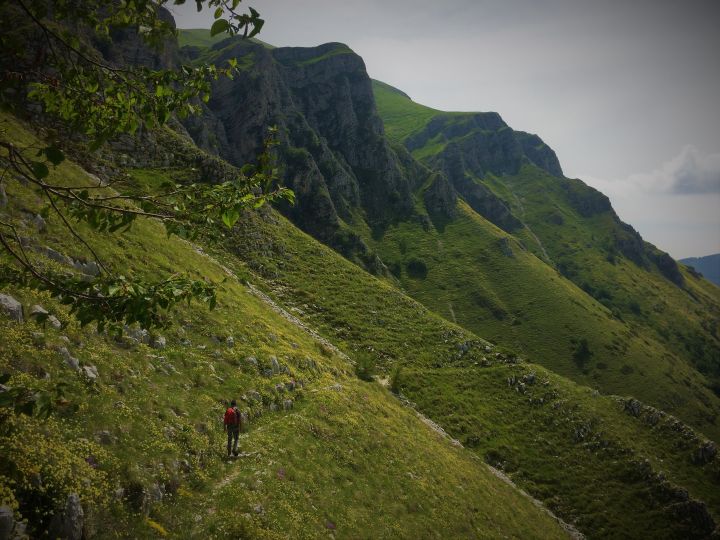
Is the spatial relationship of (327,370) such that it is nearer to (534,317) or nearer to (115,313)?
(115,313)

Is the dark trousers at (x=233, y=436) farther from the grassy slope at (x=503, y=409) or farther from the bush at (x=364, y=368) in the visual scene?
the grassy slope at (x=503, y=409)

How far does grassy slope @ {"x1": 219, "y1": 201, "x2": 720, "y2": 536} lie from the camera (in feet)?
168

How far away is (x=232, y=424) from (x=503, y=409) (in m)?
52.3

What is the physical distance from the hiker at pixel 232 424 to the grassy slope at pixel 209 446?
0.67m

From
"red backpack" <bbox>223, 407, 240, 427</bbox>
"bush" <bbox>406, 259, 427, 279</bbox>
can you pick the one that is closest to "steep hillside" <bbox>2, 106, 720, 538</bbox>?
"red backpack" <bbox>223, 407, 240, 427</bbox>

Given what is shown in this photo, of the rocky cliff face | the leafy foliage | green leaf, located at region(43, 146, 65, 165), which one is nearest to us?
green leaf, located at region(43, 146, 65, 165)

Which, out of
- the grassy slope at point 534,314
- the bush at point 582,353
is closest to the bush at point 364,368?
the grassy slope at point 534,314

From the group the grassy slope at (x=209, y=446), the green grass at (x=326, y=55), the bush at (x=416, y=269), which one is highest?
the green grass at (x=326, y=55)

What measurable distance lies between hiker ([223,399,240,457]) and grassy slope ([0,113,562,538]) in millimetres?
673

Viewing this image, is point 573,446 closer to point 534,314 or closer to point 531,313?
point 534,314

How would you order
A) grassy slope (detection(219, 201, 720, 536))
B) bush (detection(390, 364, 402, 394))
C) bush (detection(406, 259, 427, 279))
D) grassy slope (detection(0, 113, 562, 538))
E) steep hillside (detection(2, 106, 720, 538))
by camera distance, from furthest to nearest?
bush (detection(406, 259, 427, 279)) → bush (detection(390, 364, 402, 394)) → grassy slope (detection(219, 201, 720, 536)) → steep hillside (detection(2, 106, 720, 538)) → grassy slope (detection(0, 113, 562, 538))

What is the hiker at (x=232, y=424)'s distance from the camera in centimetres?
1844

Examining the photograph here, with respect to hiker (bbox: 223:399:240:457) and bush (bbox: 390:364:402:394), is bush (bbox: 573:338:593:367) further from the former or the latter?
hiker (bbox: 223:399:240:457)

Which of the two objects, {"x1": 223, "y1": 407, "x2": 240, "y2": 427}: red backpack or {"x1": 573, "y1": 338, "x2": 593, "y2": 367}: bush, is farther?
{"x1": 573, "y1": 338, "x2": 593, "y2": 367}: bush
